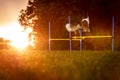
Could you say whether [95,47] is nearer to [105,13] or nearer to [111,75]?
[105,13]

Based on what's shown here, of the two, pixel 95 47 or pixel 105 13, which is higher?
pixel 105 13

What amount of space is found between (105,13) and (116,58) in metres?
26.0

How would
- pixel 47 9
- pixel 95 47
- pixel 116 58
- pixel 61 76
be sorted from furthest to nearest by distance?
pixel 47 9
pixel 95 47
pixel 116 58
pixel 61 76

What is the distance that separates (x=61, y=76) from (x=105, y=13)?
31.7 m

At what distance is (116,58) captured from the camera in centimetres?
2030

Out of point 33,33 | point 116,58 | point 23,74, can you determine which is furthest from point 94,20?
point 23,74

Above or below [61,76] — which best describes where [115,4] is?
above

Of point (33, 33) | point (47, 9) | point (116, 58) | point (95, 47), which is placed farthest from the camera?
point (33, 33)

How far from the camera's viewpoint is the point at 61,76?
14727mm

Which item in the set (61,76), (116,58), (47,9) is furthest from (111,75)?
(47,9)

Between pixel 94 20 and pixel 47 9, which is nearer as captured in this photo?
pixel 94 20

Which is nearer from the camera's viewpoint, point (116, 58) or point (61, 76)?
point (61, 76)

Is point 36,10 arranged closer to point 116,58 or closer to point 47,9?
point 47,9

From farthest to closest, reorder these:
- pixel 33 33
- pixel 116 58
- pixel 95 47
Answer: pixel 33 33 → pixel 95 47 → pixel 116 58
